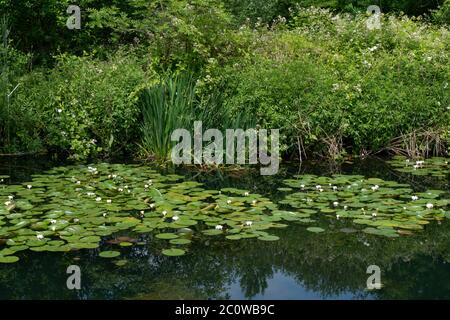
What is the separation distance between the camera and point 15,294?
4.45m

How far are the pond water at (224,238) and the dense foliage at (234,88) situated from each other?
162cm

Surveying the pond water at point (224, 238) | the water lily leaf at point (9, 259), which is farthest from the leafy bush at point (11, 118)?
the water lily leaf at point (9, 259)

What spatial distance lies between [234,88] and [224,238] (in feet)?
14.0

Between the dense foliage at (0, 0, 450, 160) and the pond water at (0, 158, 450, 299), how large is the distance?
162cm

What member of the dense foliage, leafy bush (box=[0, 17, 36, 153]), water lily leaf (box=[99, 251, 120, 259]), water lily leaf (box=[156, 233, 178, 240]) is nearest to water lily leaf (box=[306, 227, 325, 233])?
water lily leaf (box=[156, 233, 178, 240])

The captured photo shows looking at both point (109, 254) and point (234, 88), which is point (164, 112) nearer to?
point (234, 88)

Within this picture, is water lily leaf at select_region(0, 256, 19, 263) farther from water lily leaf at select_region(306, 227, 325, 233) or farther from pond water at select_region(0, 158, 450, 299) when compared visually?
water lily leaf at select_region(306, 227, 325, 233)

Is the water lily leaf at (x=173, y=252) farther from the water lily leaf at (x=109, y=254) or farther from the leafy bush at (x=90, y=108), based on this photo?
the leafy bush at (x=90, y=108)

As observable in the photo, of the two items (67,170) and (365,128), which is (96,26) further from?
(365,128)

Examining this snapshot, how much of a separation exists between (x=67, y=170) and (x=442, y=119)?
5.23 metres

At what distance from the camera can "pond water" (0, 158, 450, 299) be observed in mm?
4629

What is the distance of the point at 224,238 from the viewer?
18.0 ft

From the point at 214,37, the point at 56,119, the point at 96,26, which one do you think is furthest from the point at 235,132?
the point at 96,26
